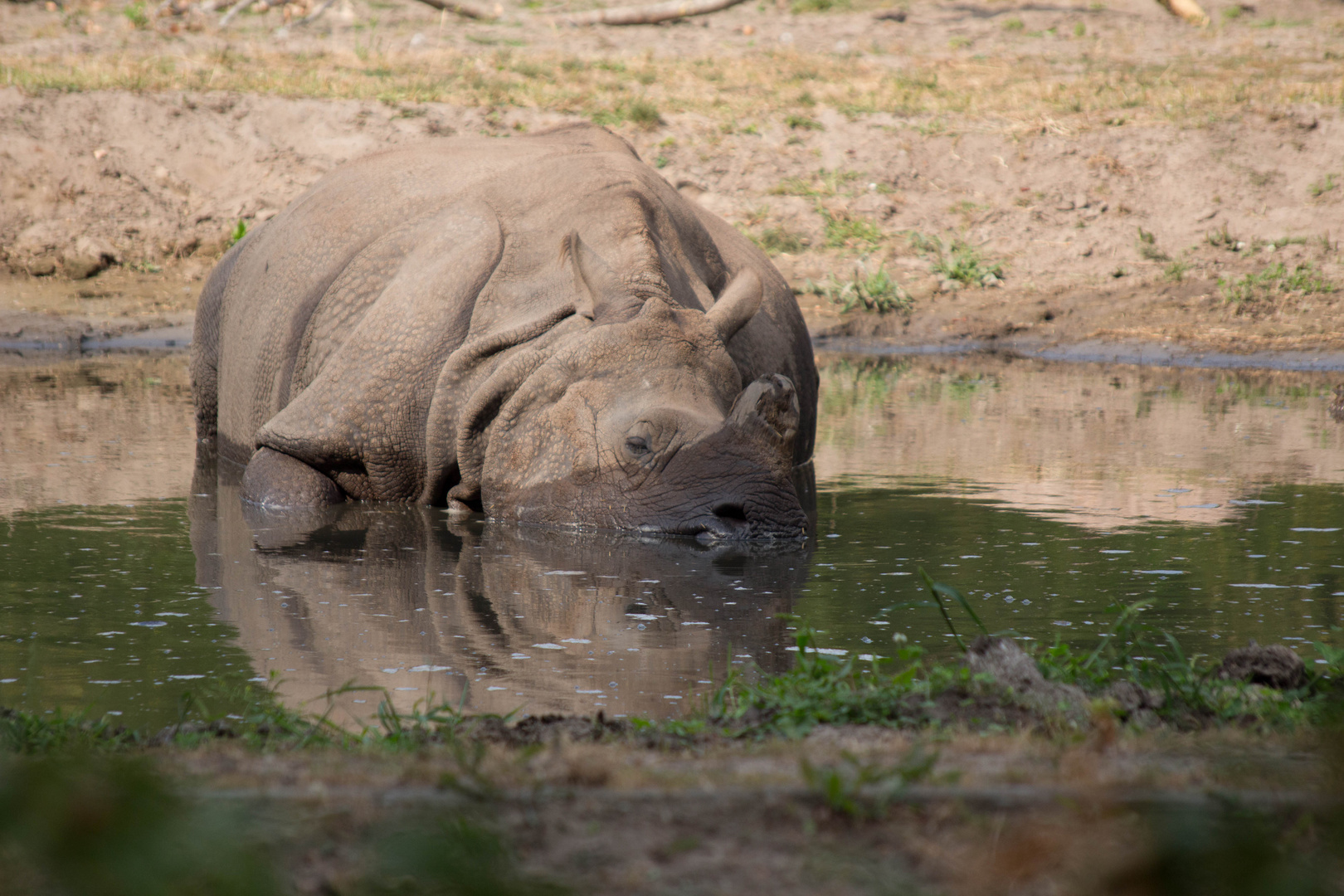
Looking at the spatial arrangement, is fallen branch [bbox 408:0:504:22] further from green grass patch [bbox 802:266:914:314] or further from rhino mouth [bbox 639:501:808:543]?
rhino mouth [bbox 639:501:808:543]

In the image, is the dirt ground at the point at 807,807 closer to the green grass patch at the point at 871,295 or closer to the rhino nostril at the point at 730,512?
the rhino nostril at the point at 730,512

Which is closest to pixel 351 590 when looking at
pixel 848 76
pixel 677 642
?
pixel 677 642

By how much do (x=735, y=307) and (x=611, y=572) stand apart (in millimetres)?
1777

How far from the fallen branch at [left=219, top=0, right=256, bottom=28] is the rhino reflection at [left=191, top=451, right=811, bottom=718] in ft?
56.5

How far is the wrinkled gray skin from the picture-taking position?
21.3 feet

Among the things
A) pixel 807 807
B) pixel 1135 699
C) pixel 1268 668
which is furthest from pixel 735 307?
pixel 807 807

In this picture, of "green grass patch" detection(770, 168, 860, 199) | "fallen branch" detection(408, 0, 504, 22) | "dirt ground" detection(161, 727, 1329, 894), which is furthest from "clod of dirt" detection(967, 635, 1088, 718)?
"fallen branch" detection(408, 0, 504, 22)

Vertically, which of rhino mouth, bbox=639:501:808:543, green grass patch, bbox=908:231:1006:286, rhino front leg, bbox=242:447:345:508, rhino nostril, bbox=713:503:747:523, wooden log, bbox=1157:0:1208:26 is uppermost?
wooden log, bbox=1157:0:1208:26

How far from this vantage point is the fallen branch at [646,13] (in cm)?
2388

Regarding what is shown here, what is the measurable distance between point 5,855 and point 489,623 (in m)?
3.20

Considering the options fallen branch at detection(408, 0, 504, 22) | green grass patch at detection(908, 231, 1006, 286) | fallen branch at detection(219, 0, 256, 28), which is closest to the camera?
green grass patch at detection(908, 231, 1006, 286)

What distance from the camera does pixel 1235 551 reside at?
627 cm

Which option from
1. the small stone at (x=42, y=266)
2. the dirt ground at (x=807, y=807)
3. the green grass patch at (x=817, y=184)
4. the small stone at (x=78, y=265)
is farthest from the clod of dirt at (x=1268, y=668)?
the small stone at (x=42, y=266)

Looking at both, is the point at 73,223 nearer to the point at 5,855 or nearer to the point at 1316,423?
the point at 1316,423
